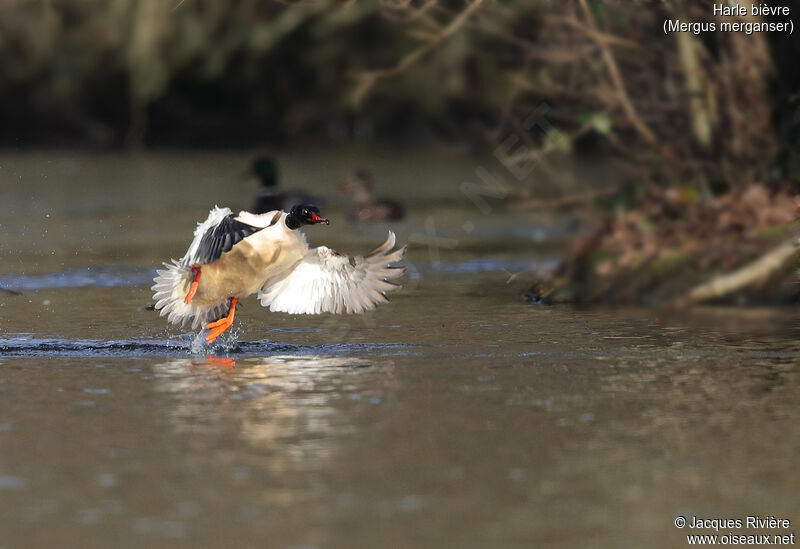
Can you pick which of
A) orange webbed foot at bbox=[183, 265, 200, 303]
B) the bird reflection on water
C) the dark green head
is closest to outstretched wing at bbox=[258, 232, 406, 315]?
orange webbed foot at bbox=[183, 265, 200, 303]

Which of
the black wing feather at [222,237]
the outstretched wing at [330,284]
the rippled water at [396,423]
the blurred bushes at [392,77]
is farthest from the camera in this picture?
the blurred bushes at [392,77]

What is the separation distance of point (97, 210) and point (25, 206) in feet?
4.38

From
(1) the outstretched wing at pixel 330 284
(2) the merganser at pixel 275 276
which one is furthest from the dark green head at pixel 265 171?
(1) the outstretched wing at pixel 330 284

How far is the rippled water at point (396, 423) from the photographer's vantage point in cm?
597

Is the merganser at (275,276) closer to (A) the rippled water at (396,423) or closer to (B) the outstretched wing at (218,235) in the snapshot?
(B) the outstretched wing at (218,235)

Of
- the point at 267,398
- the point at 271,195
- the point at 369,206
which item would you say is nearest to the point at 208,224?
the point at 267,398

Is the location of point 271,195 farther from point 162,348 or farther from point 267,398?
point 267,398

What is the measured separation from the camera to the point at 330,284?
1068cm

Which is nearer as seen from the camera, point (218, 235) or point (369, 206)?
point (218, 235)

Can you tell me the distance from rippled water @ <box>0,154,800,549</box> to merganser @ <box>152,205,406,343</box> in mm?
223

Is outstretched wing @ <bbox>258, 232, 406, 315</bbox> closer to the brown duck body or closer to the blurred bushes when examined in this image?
the brown duck body

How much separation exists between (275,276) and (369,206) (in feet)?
33.2

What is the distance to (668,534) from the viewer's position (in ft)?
19.0

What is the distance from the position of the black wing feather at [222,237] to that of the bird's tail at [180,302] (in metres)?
0.56
